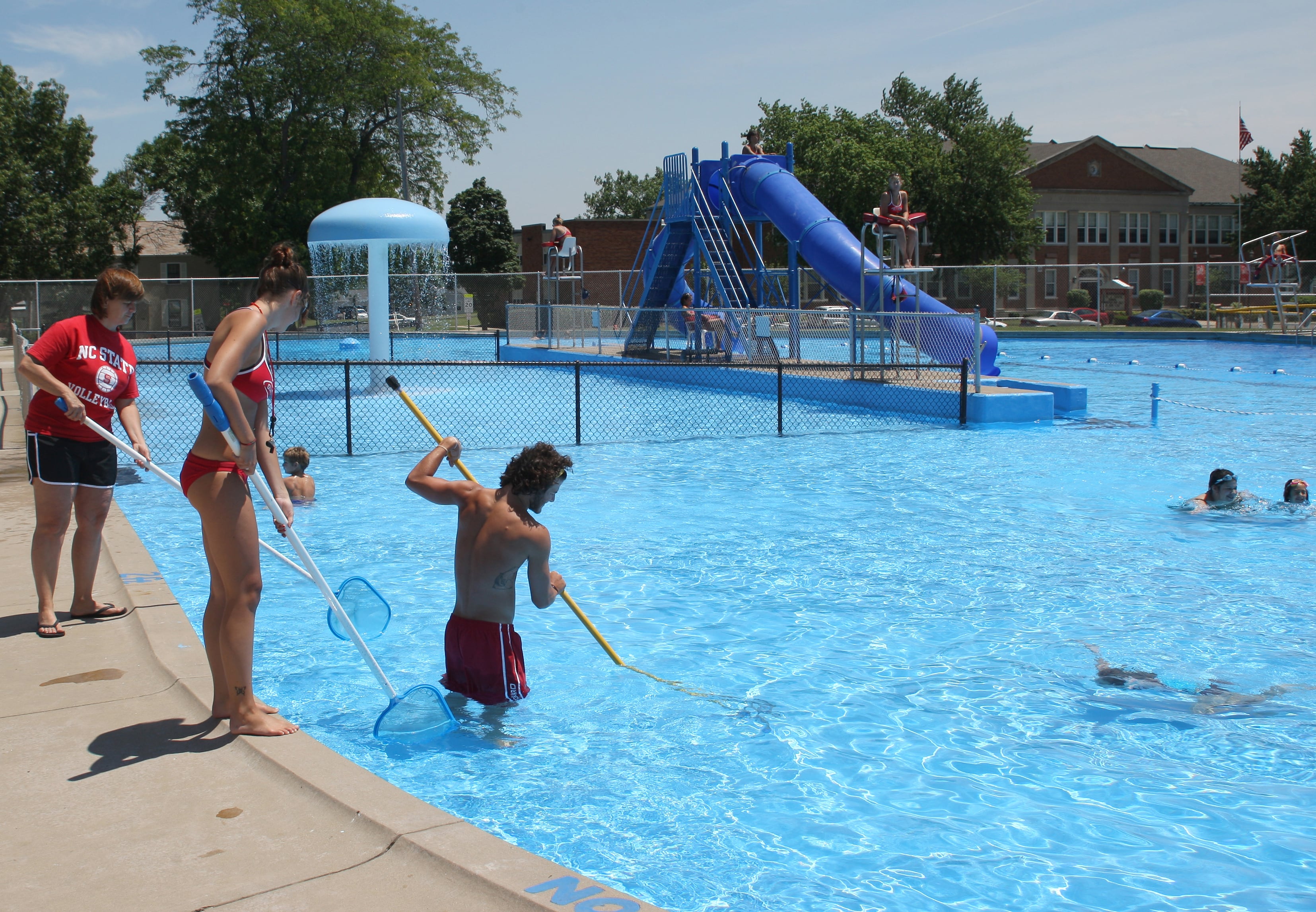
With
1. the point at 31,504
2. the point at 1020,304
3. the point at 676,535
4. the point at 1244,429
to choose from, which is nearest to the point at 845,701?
the point at 676,535

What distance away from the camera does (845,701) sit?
568 cm

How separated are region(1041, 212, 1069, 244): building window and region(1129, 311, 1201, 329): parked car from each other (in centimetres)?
2752

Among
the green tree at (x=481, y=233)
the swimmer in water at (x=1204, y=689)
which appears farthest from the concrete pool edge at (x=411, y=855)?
the green tree at (x=481, y=233)

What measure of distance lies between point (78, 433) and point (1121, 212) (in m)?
73.5

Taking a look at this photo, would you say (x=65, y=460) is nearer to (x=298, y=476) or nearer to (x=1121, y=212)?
(x=298, y=476)

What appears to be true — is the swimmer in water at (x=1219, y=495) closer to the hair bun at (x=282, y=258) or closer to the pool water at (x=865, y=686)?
the pool water at (x=865, y=686)

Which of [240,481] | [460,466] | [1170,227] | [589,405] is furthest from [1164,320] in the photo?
[240,481]

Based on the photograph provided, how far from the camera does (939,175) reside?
5947 centimetres

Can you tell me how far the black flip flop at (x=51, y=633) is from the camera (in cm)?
544

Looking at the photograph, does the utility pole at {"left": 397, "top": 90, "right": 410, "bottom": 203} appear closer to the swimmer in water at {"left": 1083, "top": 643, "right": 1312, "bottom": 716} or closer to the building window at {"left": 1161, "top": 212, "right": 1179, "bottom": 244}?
the swimmer in water at {"left": 1083, "top": 643, "right": 1312, "bottom": 716}

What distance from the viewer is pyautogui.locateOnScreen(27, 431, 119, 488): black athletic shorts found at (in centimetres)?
540

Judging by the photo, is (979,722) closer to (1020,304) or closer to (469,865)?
(469,865)

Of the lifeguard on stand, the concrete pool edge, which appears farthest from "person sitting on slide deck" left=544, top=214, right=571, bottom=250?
the concrete pool edge

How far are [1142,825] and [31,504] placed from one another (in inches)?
343
